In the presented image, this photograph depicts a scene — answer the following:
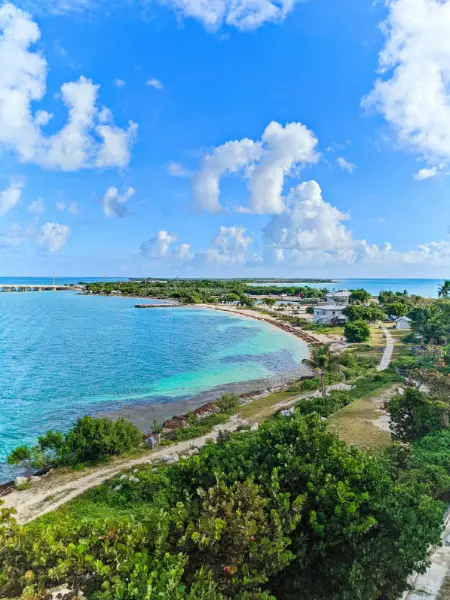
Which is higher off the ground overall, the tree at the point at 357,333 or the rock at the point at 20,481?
the tree at the point at 357,333

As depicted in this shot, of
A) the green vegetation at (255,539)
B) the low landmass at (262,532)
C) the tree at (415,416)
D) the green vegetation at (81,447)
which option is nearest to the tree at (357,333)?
the tree at (415,416)

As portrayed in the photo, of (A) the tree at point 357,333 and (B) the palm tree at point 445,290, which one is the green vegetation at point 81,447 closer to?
(A) the tree at point 357,333

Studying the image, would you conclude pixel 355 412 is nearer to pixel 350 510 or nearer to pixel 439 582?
pixel 439 582

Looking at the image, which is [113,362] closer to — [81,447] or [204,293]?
[81,447]

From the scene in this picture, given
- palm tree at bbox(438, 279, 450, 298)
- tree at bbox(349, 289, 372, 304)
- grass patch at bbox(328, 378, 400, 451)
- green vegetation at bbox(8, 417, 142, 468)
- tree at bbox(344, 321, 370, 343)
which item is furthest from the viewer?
tree at bbox(349, 289, 372, 304)

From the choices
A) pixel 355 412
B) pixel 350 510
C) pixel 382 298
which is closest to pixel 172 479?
pixel 350 510

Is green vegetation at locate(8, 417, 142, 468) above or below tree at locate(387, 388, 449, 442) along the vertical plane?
below

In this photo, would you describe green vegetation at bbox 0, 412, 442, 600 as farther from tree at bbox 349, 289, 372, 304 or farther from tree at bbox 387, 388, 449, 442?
tree at bbox 349, 289, 372, 304

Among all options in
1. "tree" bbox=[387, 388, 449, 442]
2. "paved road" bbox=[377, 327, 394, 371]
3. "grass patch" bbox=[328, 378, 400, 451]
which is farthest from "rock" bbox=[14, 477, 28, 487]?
"paved road" bbox=[377, 327, 394, 371]
